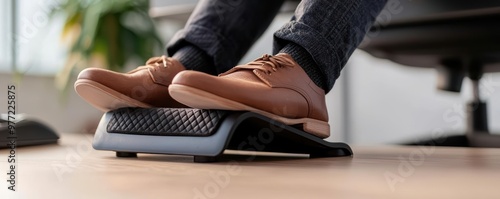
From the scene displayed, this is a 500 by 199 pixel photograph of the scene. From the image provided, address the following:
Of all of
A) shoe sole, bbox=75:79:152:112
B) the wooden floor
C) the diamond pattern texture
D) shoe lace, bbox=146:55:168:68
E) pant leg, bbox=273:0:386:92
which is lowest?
the wooden floor

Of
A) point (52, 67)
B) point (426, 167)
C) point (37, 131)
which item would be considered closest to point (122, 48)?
point (52, 67)

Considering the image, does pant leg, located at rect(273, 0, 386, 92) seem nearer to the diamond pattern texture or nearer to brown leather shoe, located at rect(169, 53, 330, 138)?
brown leather shoe, located at rect(169, 53, 330, 138)

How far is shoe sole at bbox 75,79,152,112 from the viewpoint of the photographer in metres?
0.84

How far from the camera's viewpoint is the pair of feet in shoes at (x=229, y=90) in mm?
767

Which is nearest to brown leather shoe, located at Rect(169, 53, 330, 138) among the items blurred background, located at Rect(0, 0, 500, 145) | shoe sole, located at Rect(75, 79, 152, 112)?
shoe sole, located at Rect(75, 79, 152, 112)

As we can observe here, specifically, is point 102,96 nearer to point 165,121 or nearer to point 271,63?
point 165,121

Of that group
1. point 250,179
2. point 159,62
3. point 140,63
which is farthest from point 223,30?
point 140,63

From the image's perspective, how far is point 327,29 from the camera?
890 mm

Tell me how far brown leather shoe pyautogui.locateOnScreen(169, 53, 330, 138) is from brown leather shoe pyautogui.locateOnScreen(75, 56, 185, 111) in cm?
13

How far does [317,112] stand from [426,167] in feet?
0.67

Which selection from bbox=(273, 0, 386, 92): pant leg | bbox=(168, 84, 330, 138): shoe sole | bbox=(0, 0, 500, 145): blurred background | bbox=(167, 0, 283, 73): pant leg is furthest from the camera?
bbox=(0, 0, 500, 145): blurred background

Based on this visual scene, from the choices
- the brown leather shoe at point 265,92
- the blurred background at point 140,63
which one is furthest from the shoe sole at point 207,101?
the blurred background at point 140,63

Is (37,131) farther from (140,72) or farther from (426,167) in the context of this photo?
(426,167)

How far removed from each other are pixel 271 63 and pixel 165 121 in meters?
0.18
